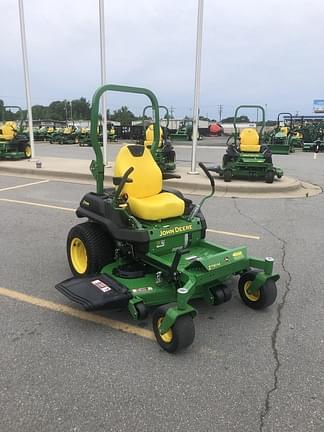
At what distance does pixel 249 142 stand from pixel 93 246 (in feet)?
25.8

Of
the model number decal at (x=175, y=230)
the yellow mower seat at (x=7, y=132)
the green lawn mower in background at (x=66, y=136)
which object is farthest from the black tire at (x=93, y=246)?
the green lawn mower in background at (x=66, y=136)

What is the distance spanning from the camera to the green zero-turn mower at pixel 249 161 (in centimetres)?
998

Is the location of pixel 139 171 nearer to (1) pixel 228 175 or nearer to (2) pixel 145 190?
(2) pixel 145 190

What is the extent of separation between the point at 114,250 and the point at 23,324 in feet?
3.59

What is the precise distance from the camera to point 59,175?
11.6m

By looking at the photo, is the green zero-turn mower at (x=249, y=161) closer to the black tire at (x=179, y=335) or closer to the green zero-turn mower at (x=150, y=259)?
the green zero-turn mower at (x=150, y=259)

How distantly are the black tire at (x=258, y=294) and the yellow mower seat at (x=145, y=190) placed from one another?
34.9 inches

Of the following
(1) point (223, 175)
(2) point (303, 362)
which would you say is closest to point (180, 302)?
(2) point (303, 362)

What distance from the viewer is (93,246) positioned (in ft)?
12.4

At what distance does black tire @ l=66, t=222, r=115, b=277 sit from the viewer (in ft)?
12.5

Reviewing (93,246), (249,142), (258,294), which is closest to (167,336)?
(258,294)

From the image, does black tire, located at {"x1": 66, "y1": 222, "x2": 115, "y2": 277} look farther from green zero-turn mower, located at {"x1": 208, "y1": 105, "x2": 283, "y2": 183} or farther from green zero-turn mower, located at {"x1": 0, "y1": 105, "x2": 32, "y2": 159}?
green zero-turn mower, located at {"x1": 0, "y1": 105, "x2": 32, "y2": 159}

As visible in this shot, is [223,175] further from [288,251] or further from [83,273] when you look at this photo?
[83,273]

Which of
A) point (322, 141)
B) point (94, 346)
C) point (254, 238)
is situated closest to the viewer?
point (94, 346)
